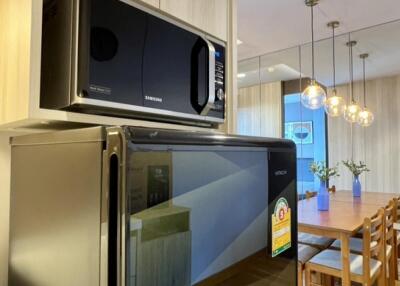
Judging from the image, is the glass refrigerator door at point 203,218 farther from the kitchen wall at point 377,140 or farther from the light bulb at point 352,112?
the kitchen wall at point 377,140

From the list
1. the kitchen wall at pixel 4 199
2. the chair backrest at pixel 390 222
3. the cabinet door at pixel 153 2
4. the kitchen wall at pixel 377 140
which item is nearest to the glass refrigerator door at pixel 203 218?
the cabinet door at pixel 153 2

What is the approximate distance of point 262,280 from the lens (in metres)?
0.83

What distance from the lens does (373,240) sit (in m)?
2.16

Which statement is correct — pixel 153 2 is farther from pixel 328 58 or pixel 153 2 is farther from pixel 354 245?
pixel 328 58

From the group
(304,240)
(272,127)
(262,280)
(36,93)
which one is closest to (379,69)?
(272,127)

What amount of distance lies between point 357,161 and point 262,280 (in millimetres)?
4458

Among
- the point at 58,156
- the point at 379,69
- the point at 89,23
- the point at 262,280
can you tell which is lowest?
the point at 262,280

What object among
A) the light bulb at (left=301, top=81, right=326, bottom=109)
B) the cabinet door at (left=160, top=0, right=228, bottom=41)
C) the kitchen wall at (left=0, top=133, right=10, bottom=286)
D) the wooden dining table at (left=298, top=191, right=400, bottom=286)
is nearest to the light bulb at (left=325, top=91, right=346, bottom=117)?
the light bulb at (left=301, top=81, right=326, bottom=109)

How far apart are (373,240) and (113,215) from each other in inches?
88.0

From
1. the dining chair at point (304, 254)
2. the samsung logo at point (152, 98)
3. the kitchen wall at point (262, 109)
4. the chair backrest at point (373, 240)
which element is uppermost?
the kitchen wall at point (262, 109)

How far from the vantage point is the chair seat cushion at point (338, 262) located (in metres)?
2.15

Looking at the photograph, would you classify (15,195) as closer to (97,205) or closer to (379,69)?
(97,205)

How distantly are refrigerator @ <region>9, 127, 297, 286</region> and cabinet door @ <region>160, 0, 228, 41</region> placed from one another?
47 centimetres

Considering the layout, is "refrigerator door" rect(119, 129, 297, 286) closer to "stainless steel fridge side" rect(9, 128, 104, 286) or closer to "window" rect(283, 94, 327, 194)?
"stainless steel fridge side" rect(9, 128, 104, 286)
